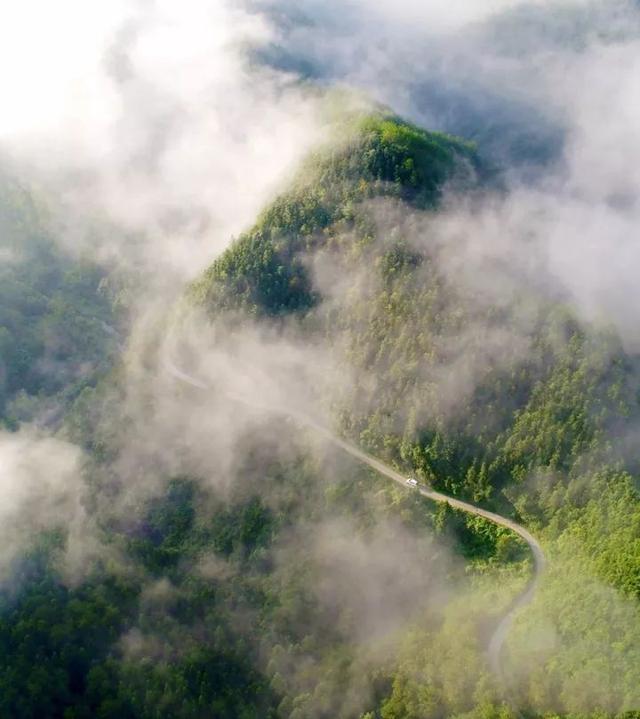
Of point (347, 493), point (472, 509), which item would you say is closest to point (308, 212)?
point (347, 493)

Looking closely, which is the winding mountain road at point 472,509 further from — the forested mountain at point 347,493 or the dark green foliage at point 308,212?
the dark green foliage at point 308,212

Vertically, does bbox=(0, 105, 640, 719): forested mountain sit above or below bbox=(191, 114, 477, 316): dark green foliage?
below

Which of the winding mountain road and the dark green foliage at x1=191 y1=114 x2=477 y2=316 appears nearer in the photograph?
the winding mountain road

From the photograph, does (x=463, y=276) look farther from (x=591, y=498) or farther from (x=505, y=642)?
(x=505, y=642)

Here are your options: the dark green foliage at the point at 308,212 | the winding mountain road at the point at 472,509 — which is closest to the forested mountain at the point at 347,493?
the dark green foliage at the point at 308,212

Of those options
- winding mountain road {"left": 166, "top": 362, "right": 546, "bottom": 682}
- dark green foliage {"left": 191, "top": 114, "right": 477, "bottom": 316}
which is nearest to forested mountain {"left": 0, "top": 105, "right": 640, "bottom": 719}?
dark green foliage {"left": 191, "top": 114, "right": 477, "bottom": 316}

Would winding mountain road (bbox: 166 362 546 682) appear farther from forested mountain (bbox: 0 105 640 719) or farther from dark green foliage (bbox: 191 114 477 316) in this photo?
dark green foliage (bbox: 191 114 477 316)
